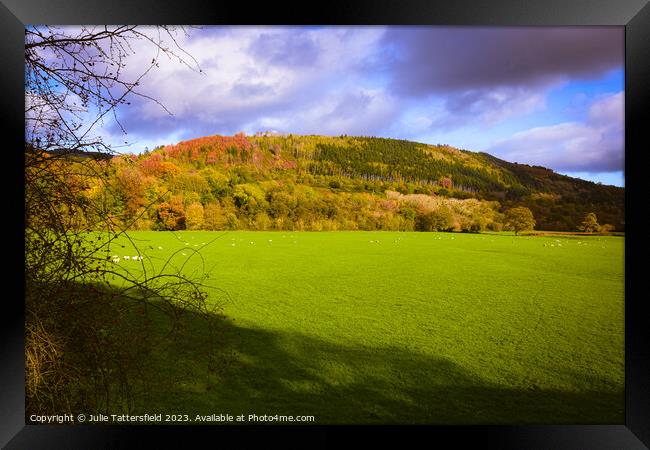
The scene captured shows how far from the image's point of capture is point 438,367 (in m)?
2.40

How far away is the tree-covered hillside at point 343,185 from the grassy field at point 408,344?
1.38 feet

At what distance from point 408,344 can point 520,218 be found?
356cm

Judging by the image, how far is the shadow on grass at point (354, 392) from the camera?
6.76 feet

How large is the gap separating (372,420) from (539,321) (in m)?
2.16

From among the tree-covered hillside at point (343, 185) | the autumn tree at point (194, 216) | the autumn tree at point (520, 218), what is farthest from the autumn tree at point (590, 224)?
the autumn tree at point (194, 216)

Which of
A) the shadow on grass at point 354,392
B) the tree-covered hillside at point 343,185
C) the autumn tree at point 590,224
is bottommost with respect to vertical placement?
the shadow on grass at point 354,392

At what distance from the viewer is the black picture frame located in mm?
1842

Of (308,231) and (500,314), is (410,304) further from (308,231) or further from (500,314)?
(308,231)

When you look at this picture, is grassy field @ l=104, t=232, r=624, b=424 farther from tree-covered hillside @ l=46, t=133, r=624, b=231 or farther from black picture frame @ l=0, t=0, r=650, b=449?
tree-covered hillside @ l=46, t=133, r=624, b=231

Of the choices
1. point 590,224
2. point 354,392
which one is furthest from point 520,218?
point 354,392

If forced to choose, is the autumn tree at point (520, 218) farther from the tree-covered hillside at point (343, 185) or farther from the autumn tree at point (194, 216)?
the autumn tree at point (194, 216)

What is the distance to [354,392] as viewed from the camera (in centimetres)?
215
